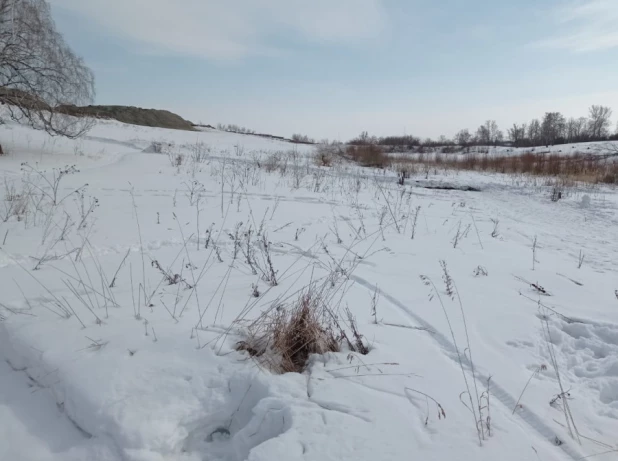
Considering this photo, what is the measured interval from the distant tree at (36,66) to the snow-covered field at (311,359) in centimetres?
792

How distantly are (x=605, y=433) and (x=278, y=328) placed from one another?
1.45m

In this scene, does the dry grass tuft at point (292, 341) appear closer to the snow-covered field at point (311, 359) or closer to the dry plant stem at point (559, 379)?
the snow-covered field at point (311, 359)

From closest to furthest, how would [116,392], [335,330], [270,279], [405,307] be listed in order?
[116,392], [335,330], [405,307], [270,279]

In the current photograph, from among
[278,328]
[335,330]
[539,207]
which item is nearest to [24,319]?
[278,328]

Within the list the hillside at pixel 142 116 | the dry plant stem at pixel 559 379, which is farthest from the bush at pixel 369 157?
the hillside at pixel 142 116

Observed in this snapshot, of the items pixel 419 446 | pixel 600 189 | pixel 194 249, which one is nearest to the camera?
pixel 419 446

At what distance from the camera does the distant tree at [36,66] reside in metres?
9.65

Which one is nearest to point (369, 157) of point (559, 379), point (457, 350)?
point (457, 350)

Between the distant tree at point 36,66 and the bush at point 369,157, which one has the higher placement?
the distant tree at point 36,66

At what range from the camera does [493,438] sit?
1360 mm

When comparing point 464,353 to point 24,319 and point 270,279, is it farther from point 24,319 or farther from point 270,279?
point 24,319

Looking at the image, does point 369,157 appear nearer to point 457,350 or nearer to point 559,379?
point 457,350

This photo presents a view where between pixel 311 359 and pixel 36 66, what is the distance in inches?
491

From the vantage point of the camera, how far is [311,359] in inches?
72.1
